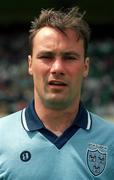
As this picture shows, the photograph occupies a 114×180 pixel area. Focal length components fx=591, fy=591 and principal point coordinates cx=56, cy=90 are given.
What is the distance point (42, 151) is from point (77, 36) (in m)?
0.51

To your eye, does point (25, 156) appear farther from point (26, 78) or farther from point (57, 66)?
point (26, 78)

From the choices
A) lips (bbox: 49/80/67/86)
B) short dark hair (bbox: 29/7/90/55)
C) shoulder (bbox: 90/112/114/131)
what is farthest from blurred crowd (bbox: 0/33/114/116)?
lips (bbox: 49/80/67/86)

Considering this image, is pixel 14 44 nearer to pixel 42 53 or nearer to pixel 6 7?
pixel 6 7

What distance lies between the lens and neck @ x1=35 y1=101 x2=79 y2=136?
8.38 feet

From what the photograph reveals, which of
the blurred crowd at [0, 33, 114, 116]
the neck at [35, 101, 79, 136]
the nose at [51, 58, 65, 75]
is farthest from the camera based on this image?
the blurred crowd at [0, 33, 114, 116]

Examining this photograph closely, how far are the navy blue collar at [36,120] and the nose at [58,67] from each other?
0.27 metres

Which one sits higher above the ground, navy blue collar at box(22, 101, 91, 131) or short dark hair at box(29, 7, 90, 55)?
short dark hair at box(29, 7, 90, 55)

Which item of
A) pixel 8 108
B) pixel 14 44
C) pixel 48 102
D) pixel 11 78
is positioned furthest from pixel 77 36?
pixel 14 44

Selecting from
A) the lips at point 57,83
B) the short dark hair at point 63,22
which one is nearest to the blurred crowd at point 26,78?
the short dark hair at point 63,22

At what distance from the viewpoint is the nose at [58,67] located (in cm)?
243

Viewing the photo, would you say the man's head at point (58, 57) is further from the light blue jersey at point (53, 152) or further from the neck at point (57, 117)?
the light blue jersey at point (53, 152)

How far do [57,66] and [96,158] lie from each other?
1.42ft

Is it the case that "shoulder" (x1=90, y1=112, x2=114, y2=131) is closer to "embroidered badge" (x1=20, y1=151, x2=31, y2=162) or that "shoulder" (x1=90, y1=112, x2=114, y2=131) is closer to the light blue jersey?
the light blue jersey

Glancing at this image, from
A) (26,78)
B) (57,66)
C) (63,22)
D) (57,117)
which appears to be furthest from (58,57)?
(26,78)
